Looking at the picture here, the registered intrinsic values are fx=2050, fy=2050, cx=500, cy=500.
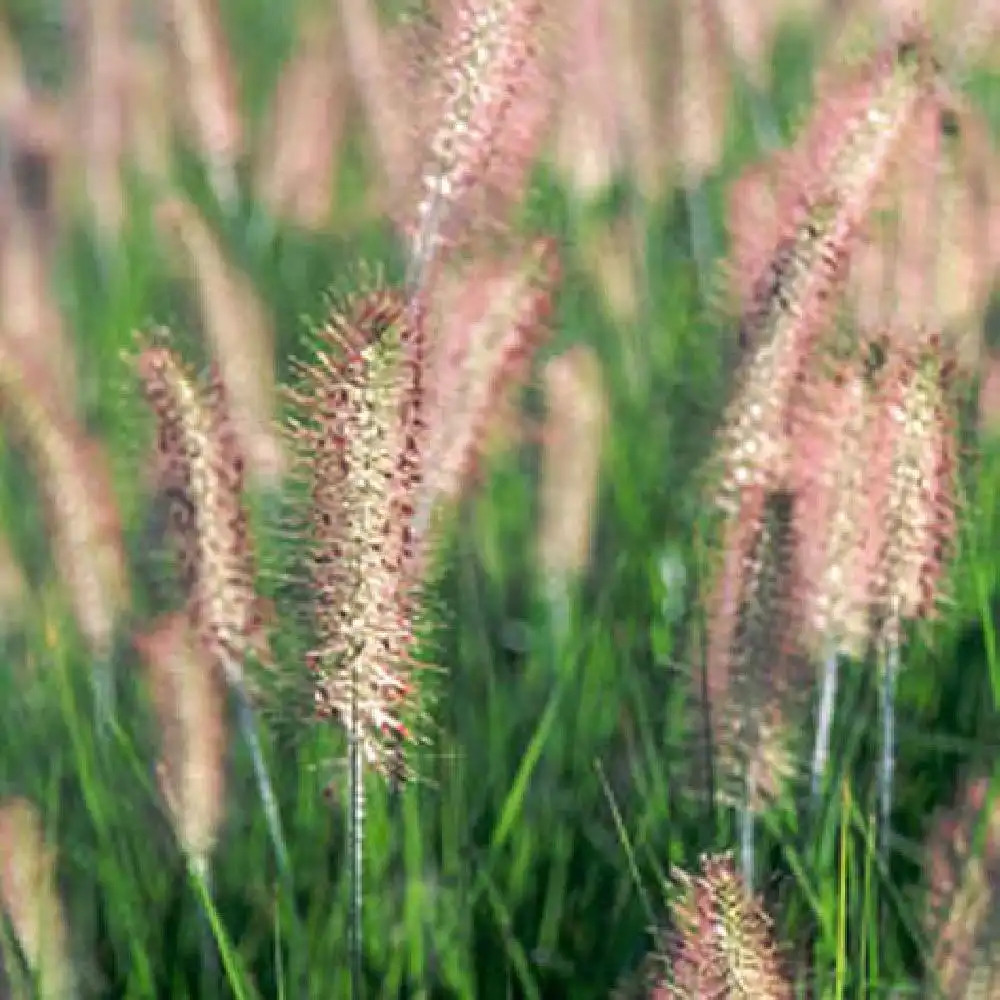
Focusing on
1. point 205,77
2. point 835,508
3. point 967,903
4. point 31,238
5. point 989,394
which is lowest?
point 967,903

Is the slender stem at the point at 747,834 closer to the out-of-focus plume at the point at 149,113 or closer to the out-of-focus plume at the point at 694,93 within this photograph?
the out-of-focus plume at the point at 694,93

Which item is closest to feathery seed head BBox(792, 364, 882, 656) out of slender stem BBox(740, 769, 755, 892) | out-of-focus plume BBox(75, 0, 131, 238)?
slender stem BBox(740, 769, 755, 892)

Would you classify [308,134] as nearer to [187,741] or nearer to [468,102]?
[468,102]

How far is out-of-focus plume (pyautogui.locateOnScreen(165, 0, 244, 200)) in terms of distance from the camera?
91.1 inches

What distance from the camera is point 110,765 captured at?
1.72 meters

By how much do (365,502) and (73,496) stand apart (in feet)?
1.58

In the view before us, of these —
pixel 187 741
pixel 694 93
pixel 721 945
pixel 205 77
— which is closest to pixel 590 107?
pixel 694 93

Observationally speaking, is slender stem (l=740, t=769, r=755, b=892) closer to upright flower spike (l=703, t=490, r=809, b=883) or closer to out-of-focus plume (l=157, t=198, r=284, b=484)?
upright flower spike (l=703, t=490, r=809, b=883)

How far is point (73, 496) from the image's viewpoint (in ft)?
5.21

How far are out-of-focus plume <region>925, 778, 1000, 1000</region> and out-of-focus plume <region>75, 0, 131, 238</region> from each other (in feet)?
4.94

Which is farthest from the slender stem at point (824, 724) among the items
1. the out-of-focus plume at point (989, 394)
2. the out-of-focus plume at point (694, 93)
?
the out-of-focus plume at point (694, 93)

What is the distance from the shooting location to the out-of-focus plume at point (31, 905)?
1.33m

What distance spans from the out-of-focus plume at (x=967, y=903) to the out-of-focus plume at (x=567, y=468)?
1.72ft

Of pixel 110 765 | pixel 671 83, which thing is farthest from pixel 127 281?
pixel 110 765
